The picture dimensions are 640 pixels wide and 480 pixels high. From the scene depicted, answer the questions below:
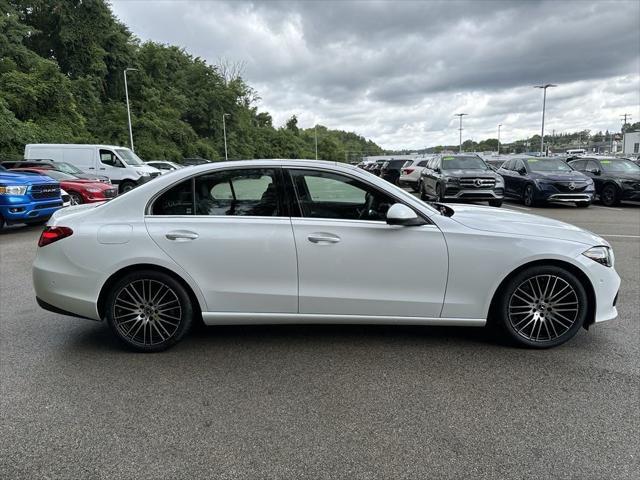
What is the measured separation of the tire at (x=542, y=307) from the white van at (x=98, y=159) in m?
17.6

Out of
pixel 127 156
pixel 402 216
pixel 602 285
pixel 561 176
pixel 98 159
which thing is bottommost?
pixel 602 285

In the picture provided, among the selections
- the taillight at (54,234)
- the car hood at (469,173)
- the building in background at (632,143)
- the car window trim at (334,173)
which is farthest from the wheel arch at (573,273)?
the building in background at (632,143)

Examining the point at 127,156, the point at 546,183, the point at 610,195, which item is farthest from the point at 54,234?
the point at 127,156

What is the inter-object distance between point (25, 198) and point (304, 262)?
9229mm

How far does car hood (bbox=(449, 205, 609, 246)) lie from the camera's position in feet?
12.3

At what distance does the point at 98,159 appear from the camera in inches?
760

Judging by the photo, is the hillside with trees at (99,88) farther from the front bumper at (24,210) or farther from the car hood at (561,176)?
the car hood at (561,176)

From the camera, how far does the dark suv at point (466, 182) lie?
1414 cm

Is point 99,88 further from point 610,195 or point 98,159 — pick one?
point 610,195

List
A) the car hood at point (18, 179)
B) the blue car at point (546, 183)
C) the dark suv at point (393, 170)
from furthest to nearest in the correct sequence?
1. the dark suv at point (393, 170)
2. the blue car at point (546, 183)
3. the car hood at point (18, 179)

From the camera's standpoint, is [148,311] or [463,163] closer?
[148,311]

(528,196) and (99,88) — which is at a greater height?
(99,88)

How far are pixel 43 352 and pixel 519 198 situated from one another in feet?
50.8

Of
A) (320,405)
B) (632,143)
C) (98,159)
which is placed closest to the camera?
(320,405)
